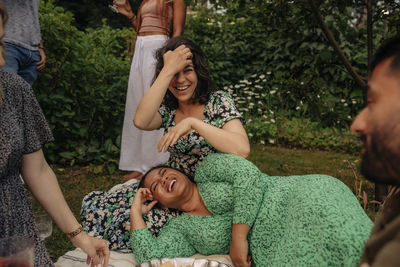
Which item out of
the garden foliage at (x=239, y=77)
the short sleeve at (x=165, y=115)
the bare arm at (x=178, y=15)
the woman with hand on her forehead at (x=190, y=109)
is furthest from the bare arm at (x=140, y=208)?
the bare arm at (x=178, y=15)

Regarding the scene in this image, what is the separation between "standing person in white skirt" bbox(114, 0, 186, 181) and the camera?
3959 mm

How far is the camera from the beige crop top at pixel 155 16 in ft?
13.0

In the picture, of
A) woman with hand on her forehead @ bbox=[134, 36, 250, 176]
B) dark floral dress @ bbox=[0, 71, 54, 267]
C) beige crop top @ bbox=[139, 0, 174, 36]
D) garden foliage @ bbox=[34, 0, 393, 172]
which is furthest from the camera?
beige crop top @ bbox=[139, 0, 174, 36]

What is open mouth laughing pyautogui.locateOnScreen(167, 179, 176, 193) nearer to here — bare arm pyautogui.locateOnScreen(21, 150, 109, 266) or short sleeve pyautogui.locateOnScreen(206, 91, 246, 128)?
short sleeve pyautogui.locateOnScreen(206, 91, 246, 128)

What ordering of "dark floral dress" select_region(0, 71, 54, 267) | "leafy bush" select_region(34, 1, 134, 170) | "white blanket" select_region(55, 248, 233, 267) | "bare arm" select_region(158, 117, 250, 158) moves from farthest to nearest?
1. "leafy bush" select_region(34, 1, 134, 170)
2. "bare arm" select_region(158, 117, 250, 158)
3. "white blanket" select_region(55, 248, 233, 267)
4. "dark floral dress" select_region(0, 71, 54, 267)

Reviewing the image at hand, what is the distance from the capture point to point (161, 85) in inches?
98.0

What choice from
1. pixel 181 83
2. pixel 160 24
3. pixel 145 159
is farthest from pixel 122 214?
pixel 160 24

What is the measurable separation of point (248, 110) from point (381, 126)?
21.8ft

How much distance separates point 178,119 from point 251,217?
1122 mm

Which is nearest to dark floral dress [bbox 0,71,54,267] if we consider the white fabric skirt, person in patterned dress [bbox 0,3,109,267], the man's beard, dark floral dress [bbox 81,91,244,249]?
person in patterned dress [bbox 0,3,109,267]

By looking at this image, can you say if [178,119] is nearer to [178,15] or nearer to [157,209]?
[157,209]

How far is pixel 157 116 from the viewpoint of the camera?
9.20 ft

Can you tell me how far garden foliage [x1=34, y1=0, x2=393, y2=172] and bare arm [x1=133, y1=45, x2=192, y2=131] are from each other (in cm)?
53

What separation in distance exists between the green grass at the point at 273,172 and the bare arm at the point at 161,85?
4.38 feet
